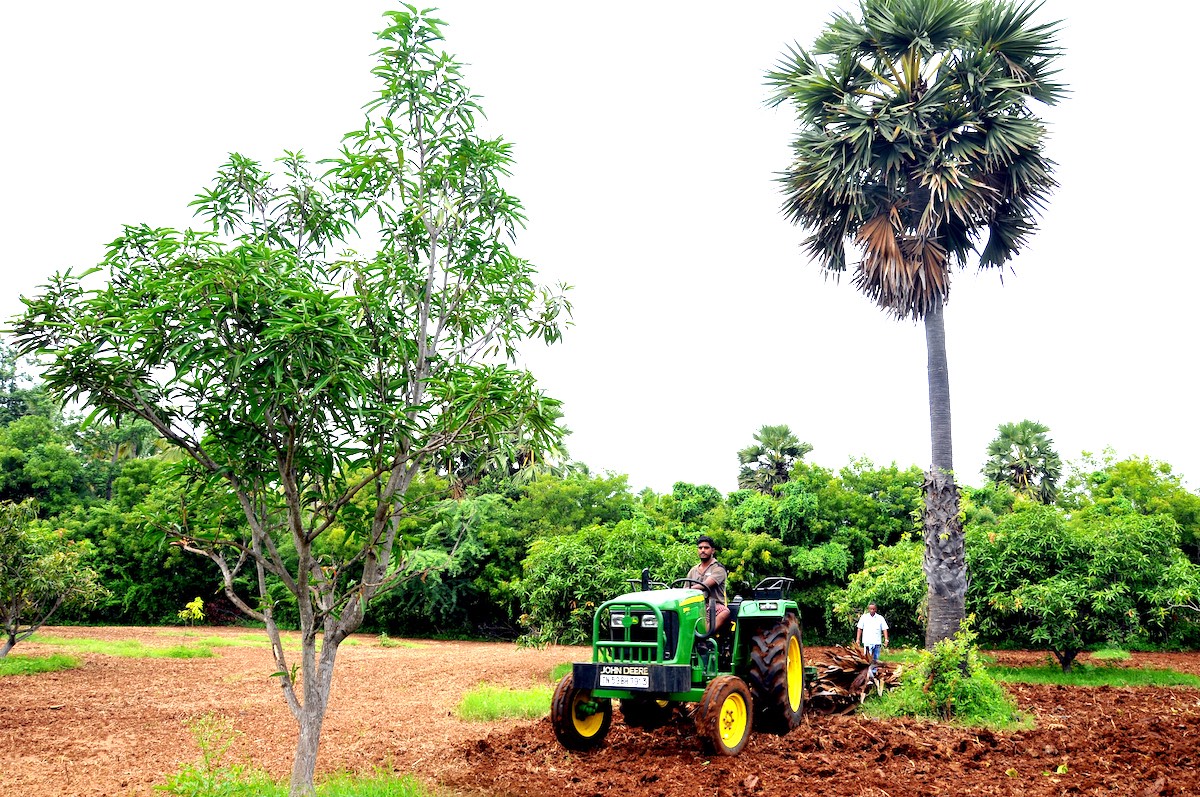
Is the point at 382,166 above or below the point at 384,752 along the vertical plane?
above

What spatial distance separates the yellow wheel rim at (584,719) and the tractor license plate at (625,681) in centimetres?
48

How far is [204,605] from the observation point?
35.3 metres

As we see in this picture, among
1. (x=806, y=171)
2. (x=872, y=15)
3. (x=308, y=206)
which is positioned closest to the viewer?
(x=308, y=206)

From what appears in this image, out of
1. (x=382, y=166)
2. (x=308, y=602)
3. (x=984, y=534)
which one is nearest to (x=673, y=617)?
(x=308, y=602)

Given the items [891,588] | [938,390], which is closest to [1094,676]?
[891,588]

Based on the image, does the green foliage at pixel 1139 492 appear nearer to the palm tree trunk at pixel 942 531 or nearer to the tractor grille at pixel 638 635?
Answer: the palm tree trunk at pixel 942 531

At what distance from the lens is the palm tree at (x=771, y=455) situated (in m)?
32.3

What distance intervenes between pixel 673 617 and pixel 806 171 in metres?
10.4

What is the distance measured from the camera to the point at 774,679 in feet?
28.3

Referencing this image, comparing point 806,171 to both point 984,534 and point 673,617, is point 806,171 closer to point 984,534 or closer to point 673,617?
point 984,534

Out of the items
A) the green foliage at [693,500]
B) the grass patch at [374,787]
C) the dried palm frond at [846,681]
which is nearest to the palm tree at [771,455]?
the green foliage at [693,500]

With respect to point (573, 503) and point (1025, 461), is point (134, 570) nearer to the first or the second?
point (573, 503)

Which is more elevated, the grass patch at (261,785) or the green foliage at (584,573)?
the green foliage at (584,573)

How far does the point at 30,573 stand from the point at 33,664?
1.96 metres
